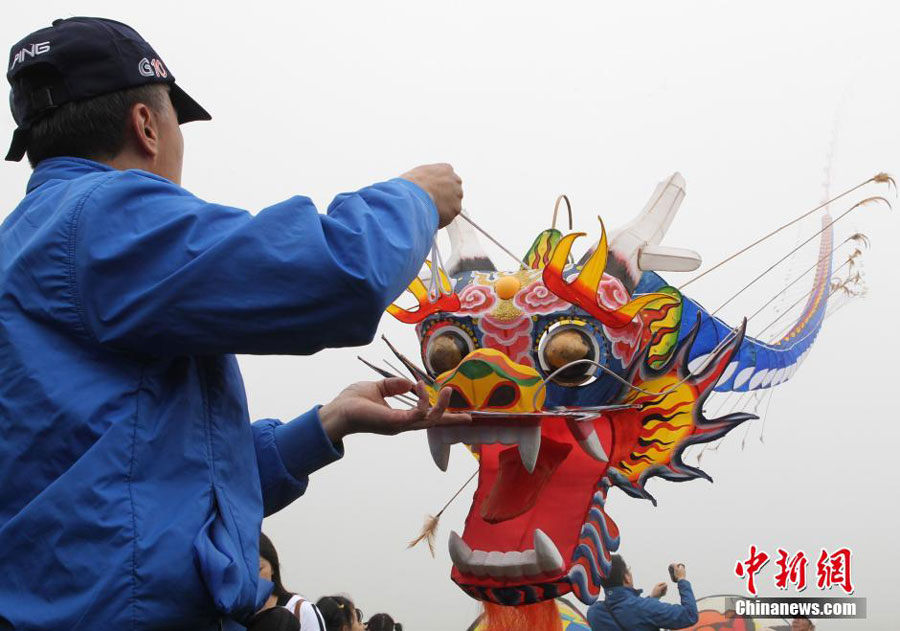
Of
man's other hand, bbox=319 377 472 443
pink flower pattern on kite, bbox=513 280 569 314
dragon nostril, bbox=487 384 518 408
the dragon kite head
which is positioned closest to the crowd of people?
man's other hand, bbox=319 377 472 443

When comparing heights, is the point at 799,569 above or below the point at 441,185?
below

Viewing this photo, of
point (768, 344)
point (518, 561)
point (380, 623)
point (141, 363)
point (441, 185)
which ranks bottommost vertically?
point (380, 623)

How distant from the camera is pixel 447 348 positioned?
7.61 ft

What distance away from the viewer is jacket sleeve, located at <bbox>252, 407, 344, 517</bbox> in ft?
3.29

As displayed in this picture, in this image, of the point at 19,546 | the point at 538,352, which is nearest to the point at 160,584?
the point at 19,546

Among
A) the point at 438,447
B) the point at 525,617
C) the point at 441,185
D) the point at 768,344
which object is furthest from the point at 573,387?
the point at 441,185

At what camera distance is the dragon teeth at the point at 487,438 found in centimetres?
207

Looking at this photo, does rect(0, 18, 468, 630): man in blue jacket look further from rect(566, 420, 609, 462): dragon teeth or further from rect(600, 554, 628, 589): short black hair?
rect(600, 554, 628, 589): short black hair

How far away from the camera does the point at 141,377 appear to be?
0.74m

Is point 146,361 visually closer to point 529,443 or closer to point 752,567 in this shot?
point 529,443

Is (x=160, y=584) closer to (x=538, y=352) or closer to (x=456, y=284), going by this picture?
(x=538, y=352)

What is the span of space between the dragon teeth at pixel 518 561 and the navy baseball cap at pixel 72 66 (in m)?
1.59

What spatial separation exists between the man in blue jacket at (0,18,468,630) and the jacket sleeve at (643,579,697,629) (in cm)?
222

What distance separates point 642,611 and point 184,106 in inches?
89.0
